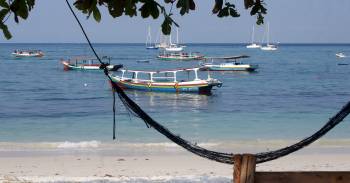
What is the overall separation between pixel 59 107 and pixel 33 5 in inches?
956

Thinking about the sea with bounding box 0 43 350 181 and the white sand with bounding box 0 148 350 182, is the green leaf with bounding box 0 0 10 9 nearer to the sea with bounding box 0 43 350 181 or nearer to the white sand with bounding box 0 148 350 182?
the white sand with bounding box 0 148 350 182

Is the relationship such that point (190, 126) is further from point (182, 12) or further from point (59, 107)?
point (182, 12)

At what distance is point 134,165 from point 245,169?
8.30 m

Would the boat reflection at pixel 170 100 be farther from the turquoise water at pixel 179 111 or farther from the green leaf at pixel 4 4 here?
the green leaf at pixel 4 4

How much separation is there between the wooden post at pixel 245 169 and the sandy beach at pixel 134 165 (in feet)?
19.4

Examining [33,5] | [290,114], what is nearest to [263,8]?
[33,5]

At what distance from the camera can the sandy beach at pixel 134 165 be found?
8.95 metres

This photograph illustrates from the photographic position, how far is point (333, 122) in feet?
12.6

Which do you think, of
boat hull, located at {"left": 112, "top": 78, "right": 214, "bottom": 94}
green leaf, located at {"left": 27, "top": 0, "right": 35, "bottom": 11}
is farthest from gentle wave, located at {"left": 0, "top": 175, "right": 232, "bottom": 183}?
boat hull, located at {"left": 112, "top": 78, "right": 214, "bottom": 94}

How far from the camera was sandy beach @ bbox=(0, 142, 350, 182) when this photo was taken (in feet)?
29.3

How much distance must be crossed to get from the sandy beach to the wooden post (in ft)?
19.4

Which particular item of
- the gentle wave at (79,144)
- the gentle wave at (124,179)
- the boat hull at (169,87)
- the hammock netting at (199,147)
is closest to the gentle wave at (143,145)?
the gentle wave at (79,144)

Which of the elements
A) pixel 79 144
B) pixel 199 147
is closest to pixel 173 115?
pixel 79 144

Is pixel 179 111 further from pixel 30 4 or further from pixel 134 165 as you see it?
pixel 30 4
